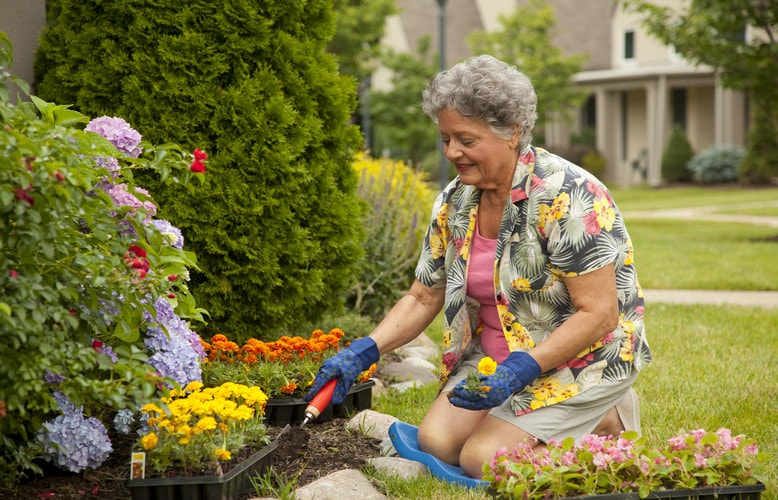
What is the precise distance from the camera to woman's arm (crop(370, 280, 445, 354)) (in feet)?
11.7

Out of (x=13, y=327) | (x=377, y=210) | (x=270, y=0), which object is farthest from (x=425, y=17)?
(x=13, y=327)

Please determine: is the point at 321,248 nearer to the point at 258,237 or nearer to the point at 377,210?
the point at 258,237

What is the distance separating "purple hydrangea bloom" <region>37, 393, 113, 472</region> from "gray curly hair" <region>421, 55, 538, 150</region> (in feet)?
5.39

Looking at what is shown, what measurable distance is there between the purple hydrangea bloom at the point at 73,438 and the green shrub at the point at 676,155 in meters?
27.4

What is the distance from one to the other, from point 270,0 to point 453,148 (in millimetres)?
1669

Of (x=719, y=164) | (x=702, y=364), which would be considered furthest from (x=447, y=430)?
(x=719, y=164)

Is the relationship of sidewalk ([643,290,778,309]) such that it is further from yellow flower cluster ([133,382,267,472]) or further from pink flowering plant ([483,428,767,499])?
yellow flower cluster ([133,382,267,472])

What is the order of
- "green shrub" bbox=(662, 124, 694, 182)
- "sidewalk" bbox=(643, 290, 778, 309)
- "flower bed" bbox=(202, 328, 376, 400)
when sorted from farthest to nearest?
1. "green shrub" bbox=(662, 124, 694, 182)
2. "sidewalk" bbox=(643, 290, 778, 309)
3. "flower bed" bbox=(202, 328, 376, 400)

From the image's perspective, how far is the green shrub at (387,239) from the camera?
6617mm

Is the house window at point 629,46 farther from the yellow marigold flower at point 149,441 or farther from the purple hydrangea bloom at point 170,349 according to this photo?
the yellow marigold flower at point 149,441

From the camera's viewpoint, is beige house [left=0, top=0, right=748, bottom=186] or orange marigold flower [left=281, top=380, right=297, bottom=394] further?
beige house [left=0, top=0, right=748, bottom=186]

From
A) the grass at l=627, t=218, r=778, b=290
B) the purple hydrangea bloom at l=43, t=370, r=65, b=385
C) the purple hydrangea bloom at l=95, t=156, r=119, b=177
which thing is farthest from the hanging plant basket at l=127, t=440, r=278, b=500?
the grass at l=627, t=218, r=778, b=290

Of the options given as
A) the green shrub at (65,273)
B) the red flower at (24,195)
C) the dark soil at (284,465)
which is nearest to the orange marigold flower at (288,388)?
the dark soil at (284,465)

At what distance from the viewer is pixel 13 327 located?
96.1 inches
